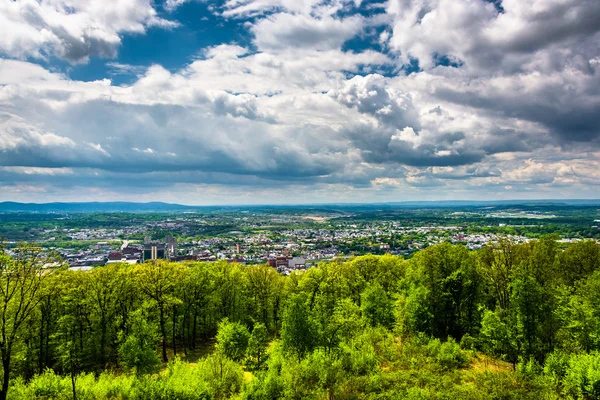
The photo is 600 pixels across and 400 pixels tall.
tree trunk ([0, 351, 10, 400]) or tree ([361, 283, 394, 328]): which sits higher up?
tree trunk ([0, 351, 10, 400])

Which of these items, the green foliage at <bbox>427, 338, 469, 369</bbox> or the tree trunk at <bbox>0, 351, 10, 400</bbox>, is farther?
the green foliage at <bbox>427, 338, 469, 369</bbox>

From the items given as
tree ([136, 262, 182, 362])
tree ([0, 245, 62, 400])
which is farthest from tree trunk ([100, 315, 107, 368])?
tree ([0, 245, 62, 400])

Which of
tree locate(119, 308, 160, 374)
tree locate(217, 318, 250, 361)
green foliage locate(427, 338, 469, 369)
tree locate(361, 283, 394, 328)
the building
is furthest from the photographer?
the building

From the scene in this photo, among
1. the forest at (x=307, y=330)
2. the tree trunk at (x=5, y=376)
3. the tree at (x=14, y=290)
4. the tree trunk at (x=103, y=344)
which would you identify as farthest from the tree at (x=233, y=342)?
the tree trunk at (x=5, y=376)

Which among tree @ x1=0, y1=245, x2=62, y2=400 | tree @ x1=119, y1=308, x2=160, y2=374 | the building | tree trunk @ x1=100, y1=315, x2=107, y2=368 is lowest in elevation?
the building

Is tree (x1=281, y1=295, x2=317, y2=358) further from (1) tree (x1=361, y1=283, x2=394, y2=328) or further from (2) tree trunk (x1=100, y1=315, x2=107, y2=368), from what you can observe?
(2) tree trunk (x1=100, y1=315, x2=107, y2=368)

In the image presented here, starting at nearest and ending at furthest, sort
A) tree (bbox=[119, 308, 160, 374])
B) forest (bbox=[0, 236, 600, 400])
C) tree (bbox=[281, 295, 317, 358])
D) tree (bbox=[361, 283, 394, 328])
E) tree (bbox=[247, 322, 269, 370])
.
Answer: forest (bbox=[0, 236, 600, 400]) → tree (bbox=[119, 308, 160, 374]) → tree (bbox=[281, 295, 317, 358]) → tree (bbox=[247, 322, 269, 370]) → tree (bbox=[361, 283, 394, 328])

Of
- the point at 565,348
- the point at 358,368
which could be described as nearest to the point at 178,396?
the point at 358,368
